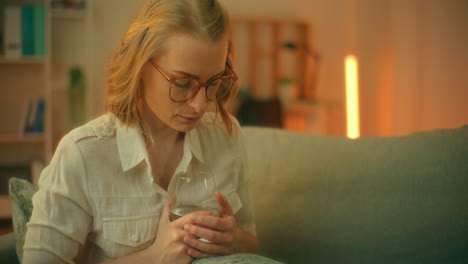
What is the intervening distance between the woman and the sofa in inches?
10.7

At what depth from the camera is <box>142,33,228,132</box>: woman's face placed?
1033mm

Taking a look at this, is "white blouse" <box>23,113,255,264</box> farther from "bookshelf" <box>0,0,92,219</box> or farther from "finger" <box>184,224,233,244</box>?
"bookshelf" <box>0,0,92,219</box>

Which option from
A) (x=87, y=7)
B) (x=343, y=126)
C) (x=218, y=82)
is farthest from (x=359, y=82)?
(x=218, y=82)

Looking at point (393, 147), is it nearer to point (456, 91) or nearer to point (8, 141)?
point (456, 91)

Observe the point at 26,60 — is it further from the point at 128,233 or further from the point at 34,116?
the point at 128,233

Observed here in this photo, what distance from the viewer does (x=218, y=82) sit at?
1.09 metres

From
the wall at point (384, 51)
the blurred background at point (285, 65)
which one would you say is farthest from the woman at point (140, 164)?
the wall at point (384, 51)

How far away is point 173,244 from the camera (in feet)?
3.29

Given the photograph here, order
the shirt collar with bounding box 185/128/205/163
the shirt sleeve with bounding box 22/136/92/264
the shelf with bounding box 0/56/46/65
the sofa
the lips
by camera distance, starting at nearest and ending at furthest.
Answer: the shirt sleeve with bounding box 22/136/92/264 < the lips < the shirt collar with bounding box 185/128/205/163 < the sofa < the shelf with bounding box 0/56/46/65

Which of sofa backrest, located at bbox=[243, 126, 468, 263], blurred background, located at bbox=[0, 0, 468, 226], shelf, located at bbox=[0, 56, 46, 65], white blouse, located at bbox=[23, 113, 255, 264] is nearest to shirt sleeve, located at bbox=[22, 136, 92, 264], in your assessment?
white blouse, located at bbox=[23, 113, 255, 264]

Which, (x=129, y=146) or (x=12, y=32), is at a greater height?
(x=12, y=32)

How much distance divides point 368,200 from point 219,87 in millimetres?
528

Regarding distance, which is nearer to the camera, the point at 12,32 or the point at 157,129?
the point at 157,129

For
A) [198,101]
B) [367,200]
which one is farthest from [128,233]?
[367,200]
